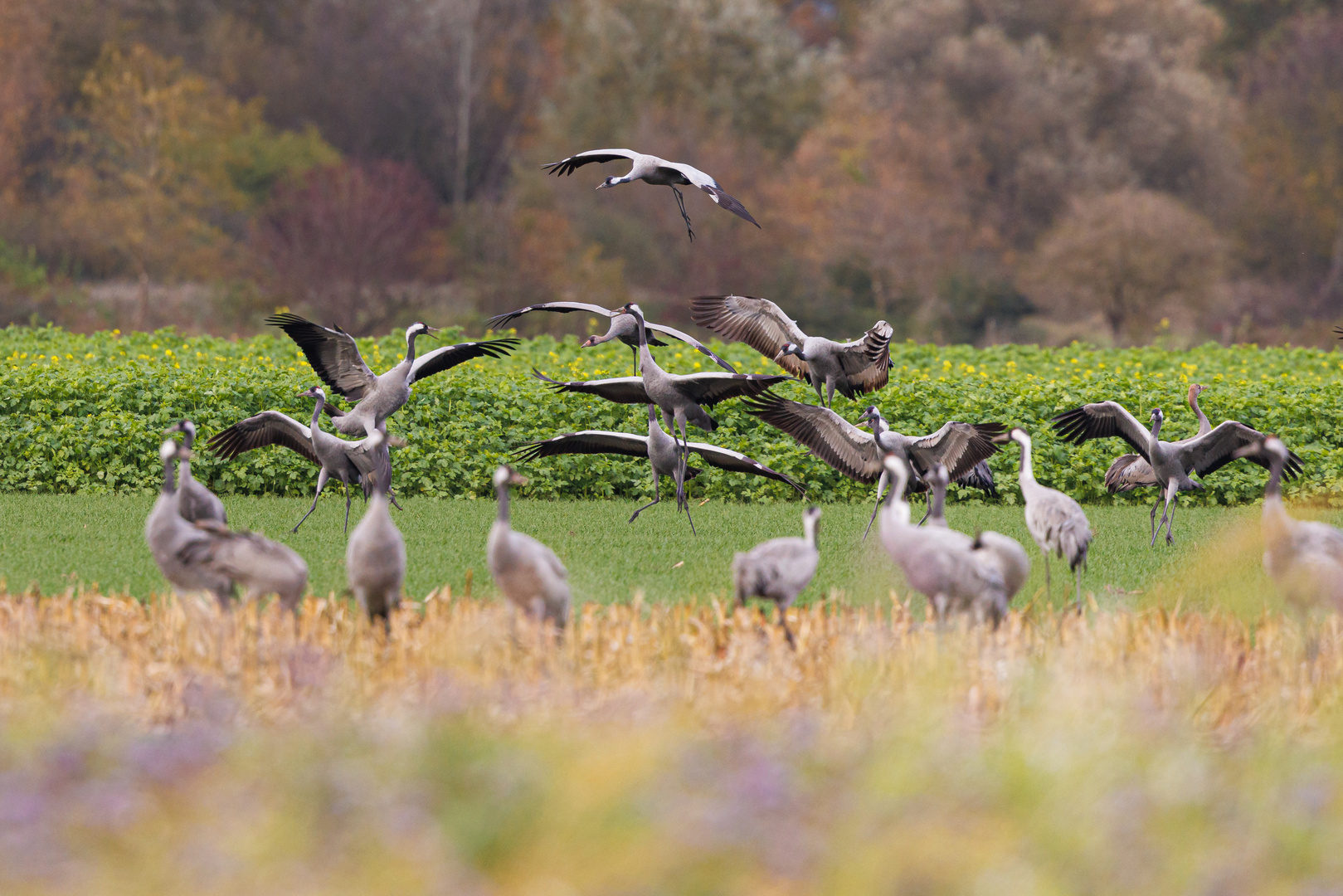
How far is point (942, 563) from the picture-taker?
219 inches

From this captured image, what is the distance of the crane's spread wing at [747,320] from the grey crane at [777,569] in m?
4.14

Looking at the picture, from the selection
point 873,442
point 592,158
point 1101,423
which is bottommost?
point 873,442

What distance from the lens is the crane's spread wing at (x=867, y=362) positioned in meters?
8.95

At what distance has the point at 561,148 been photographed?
3662cm

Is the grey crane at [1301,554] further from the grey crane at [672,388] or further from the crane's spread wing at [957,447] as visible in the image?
the grey crane at [672,388]

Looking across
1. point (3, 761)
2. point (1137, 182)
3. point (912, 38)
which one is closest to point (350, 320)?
point (912, 38)

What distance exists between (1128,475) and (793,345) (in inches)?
Result: 119

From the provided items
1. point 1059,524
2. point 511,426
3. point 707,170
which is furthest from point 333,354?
point 707,170

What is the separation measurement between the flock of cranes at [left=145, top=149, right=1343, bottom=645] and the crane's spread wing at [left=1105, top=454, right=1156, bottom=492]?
0.07 ft

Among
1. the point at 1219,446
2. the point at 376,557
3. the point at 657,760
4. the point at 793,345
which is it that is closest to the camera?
the point at 657,760

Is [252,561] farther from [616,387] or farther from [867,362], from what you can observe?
[867,362]

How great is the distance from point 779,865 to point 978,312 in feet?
101

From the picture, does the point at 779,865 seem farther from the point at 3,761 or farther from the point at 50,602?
the point at 50,602

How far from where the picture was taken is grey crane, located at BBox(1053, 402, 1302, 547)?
30.3 feet
